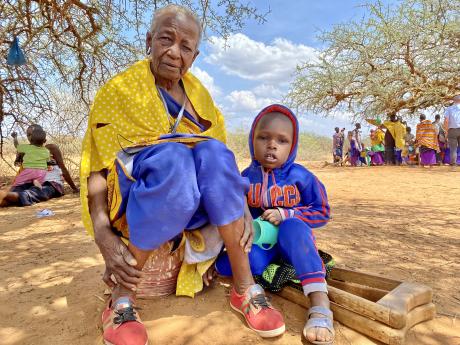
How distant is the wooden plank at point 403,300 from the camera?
1555mm

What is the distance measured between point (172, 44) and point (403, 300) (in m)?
1.68

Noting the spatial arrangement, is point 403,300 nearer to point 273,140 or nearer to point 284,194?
point 284,194

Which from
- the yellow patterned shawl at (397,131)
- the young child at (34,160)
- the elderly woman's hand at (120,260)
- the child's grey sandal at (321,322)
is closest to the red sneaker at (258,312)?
the child's grey sandal at (321,322)

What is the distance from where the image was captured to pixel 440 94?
39.0ft

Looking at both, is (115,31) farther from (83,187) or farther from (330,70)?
(330,70)

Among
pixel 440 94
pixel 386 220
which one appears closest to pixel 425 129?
Result: pixel 440 94

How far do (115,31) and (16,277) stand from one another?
4545 mm

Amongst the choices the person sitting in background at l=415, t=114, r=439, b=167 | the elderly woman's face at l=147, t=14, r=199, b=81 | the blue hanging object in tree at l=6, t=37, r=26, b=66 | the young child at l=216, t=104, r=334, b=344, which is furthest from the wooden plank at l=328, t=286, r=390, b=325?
the person sitting in background at l=415, t=114, r=439, b=167

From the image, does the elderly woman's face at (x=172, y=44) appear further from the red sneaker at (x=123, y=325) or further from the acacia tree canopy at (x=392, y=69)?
the acacia tree canopy at (x=392, y=69)

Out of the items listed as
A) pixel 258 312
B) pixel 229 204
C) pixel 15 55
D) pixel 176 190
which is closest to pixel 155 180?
pixel 176 190

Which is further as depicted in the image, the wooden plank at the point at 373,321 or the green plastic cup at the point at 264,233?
the green plastic cup at the point at 264,233

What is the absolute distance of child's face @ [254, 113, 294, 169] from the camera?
7.06 feet

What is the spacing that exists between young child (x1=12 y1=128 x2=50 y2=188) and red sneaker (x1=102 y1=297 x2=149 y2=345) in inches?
213

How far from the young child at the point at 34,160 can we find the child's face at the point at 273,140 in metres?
5.37
